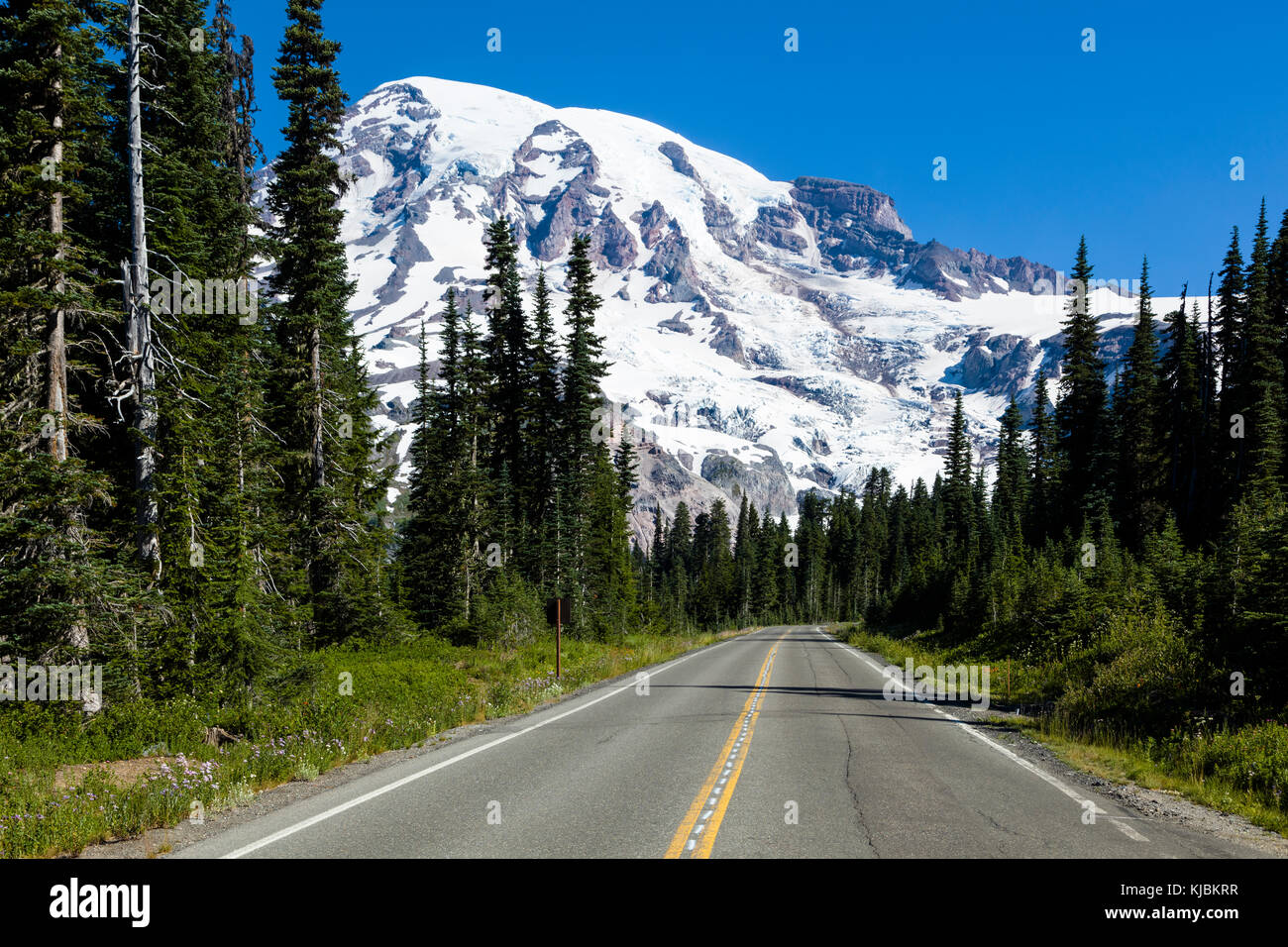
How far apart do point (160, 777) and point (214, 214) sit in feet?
52.8

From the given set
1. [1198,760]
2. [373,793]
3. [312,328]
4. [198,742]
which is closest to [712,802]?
[373,793]

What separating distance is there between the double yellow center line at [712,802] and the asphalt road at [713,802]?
0.03 metres

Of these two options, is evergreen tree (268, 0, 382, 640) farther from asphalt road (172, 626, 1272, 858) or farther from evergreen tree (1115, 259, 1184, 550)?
evergreen tree (1115, 259, 1184, 550)

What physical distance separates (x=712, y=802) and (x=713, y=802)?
0.04ft

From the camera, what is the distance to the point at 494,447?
4381cm

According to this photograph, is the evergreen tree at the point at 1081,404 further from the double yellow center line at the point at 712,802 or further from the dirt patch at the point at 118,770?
the dirt patch at the point at 118,770

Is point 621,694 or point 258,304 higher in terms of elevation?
point 258,304

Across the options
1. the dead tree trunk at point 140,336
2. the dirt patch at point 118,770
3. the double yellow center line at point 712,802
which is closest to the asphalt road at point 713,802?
the double yellow center line at point 712,802

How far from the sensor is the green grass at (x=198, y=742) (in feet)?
26.0

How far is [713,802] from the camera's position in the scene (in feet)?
28.6

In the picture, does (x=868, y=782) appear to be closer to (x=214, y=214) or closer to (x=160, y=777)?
(x=160, y=777)

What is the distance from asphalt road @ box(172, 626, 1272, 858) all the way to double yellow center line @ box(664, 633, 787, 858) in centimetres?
3

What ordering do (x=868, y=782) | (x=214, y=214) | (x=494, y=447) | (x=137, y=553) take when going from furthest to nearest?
(x=494, y=447) → (x=214, y=214) → (x=137, y=553) → (x=868, y=782)
